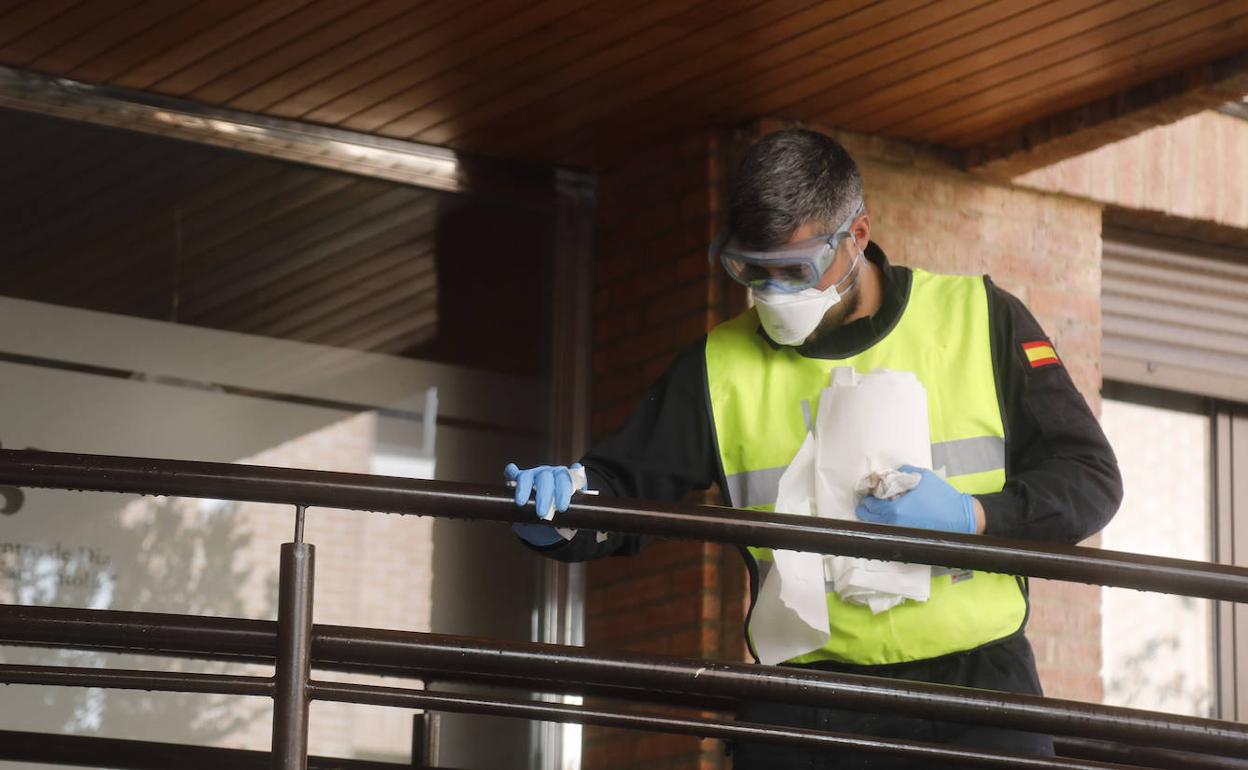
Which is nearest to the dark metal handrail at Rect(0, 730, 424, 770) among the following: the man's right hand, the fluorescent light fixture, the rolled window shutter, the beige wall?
the man's right hand

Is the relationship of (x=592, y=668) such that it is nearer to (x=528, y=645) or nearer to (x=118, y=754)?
(x=528, y=645)

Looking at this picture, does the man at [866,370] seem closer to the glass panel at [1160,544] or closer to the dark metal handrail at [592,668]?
the dark metal handrail at [592,668]

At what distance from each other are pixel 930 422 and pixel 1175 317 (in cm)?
410

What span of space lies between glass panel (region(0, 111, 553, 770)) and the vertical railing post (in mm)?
3359

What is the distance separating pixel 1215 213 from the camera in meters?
6.94

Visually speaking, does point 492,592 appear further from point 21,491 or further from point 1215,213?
point 1215,213

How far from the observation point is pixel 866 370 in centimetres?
350

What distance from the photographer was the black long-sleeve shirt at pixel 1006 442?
10.5 ft

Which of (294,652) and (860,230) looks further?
(860,230)

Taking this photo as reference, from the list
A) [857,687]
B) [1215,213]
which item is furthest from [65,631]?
[1215,213]

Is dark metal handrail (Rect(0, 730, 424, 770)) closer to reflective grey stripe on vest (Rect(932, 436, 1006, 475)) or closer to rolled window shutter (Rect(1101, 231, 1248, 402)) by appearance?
reflective grey stripe on vest (Rect(932, 436, 1006, 475))

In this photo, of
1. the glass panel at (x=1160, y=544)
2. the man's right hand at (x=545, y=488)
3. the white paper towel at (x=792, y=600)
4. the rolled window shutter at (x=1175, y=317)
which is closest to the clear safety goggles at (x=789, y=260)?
the white paper towel at (x=792, y=600)

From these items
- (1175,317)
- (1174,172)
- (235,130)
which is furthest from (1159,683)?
(235,130)

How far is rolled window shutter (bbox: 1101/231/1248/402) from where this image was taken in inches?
277
